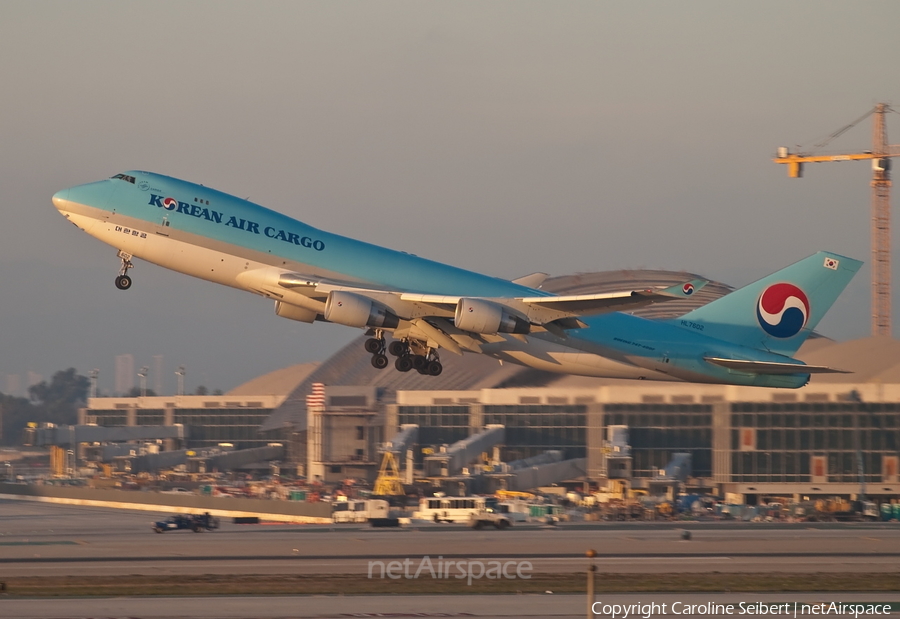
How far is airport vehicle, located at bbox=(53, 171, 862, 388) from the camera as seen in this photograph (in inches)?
1571

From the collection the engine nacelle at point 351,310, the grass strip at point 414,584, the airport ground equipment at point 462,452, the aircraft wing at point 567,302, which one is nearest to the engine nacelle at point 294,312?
the engine nacelle at point 351,310

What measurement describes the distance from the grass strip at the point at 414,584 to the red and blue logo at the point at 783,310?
13.4 m

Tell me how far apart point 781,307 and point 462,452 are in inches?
1801

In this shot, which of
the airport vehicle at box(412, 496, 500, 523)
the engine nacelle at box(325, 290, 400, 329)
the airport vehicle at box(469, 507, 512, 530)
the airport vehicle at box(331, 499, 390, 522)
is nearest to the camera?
the engine nacelle at box(325, 290, 400, 329)

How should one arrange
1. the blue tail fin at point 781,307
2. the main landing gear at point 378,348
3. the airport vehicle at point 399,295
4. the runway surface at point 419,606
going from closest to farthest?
the runway surface at point 419,606, the airport vehicle at point 399,295, the main landing gear at point 378,348, the blue tail fin at point 781,307

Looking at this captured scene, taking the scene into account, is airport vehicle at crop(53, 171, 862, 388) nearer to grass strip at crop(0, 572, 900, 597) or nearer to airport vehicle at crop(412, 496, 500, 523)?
grass strip at crop(0, 572, 900, 597)

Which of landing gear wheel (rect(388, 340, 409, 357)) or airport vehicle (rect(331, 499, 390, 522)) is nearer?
landing gear wheel (rect(388, 340, 409, 357))

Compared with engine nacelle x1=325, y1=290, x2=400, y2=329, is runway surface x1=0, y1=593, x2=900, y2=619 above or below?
below

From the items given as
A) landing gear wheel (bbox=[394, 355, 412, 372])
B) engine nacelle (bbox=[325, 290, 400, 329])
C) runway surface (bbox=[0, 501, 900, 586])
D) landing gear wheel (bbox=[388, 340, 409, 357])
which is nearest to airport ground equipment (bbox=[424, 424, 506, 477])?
runway surface (bbox=[0, 501, 900, 586])

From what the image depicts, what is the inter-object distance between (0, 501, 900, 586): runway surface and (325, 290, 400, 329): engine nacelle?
8549 millimetres

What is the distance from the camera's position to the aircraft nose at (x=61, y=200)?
40.7m

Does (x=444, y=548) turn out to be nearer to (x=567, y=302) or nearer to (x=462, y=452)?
(x=567, y=302)

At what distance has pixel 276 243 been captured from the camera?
4059 centimetres

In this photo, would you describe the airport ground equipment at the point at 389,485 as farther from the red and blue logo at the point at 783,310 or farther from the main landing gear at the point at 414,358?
the red and blue logo at the point at 783,310
